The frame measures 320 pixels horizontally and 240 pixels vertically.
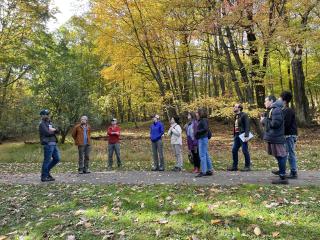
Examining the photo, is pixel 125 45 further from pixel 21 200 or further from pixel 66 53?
pixel 66 53

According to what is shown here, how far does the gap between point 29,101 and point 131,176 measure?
15895 mm

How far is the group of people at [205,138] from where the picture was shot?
7.86 meters

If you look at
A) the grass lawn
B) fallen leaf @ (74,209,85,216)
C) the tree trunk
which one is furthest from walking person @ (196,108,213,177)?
the tree trunk

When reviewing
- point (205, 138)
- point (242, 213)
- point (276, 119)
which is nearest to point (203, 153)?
point (205, 138)

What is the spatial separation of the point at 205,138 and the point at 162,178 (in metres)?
1.57

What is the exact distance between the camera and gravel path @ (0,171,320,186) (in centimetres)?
852

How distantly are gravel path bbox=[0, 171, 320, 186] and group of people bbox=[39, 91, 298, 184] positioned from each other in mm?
340

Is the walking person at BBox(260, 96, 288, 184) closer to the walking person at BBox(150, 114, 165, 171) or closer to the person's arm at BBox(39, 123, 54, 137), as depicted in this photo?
the walking person at BBox(150, 114, 165, 171)

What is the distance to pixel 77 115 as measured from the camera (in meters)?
23.7

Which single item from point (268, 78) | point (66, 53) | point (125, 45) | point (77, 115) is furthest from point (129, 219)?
point (66, 53)

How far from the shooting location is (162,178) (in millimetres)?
9680

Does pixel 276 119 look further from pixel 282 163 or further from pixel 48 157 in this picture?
pixel 48 157

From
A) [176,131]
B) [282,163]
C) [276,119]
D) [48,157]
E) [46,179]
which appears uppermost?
[276,119]

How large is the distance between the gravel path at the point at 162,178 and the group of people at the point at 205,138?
1.12 feet
